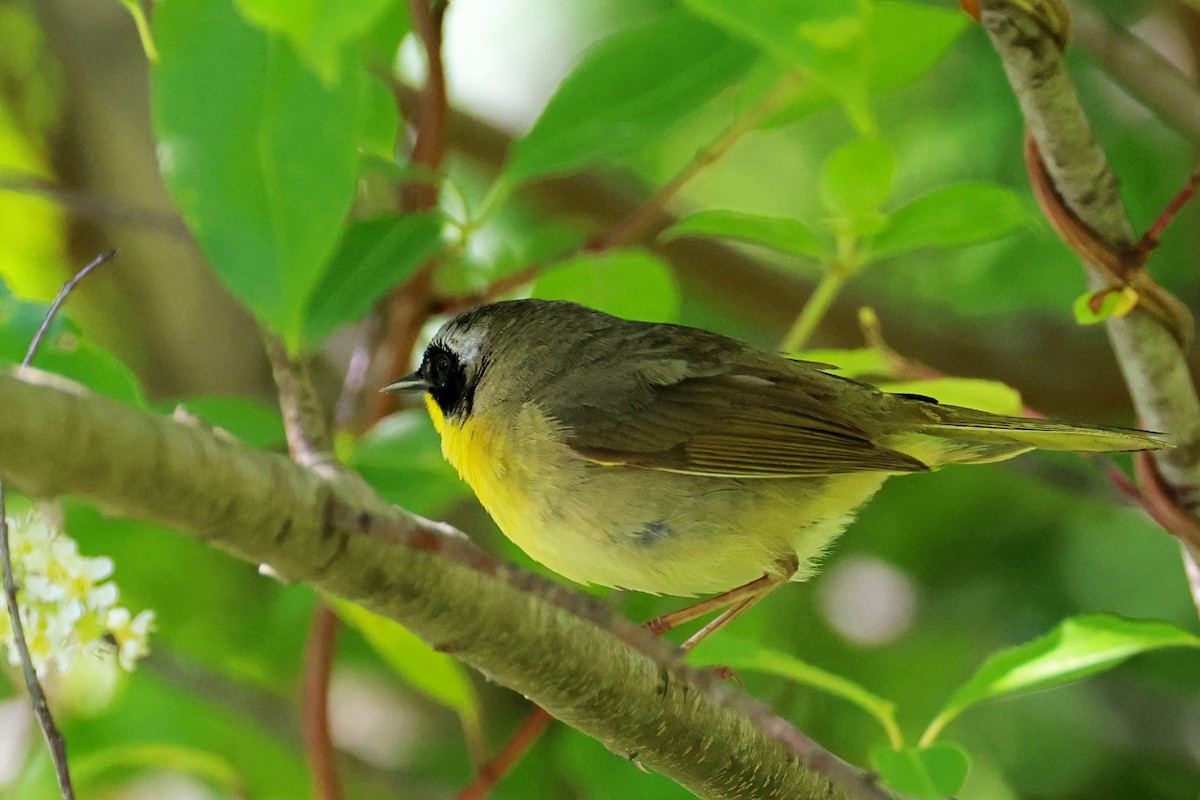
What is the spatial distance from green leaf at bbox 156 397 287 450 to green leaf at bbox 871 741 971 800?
49.4 inches

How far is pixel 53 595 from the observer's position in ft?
5.63

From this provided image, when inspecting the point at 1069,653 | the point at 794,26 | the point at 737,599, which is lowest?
the point at 737,599

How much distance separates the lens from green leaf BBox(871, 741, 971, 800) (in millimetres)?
1666

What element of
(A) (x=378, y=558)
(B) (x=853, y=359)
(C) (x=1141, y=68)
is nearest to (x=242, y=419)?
(B) (x=853, y=359)

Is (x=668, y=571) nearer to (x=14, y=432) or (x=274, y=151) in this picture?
(x=274, y=151)

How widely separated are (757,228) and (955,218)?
1.10 feet

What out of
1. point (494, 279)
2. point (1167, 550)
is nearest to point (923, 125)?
point (1167, 550)

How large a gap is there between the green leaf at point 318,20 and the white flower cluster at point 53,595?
931 mm

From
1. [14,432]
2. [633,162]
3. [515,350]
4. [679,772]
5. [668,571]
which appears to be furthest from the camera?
[633,162]

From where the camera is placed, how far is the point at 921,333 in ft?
12.5

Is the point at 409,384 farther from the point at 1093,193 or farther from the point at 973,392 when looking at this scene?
the point at 1093,193

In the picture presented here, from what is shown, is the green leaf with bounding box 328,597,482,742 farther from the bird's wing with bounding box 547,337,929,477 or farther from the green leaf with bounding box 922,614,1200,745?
the green leaf with bounding box 922,614,1200,745

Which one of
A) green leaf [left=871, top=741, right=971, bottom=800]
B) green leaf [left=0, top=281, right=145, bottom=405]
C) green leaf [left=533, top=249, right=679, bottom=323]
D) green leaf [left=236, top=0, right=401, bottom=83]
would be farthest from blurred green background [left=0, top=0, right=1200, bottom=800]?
green leaf [left=236, top=0, right=401, bottom=83]

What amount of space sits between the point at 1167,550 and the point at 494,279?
2.23 m
